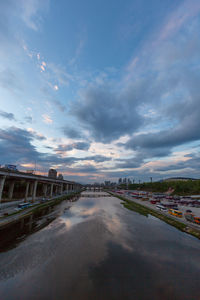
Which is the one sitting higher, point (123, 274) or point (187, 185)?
point (187, 185)

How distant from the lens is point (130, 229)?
1497 inches

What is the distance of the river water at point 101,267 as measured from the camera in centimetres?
1562

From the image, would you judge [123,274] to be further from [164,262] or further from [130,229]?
[130,229]

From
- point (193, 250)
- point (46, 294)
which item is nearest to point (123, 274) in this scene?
point (46, 294)

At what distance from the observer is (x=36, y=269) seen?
782 inches

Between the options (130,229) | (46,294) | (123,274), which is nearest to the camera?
(46,294)

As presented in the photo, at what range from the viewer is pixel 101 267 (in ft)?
67.2

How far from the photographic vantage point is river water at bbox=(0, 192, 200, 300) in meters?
15.6

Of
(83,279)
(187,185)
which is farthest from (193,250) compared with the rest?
(187,185)

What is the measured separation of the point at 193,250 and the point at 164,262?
9.42m

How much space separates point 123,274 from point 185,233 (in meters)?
26.7

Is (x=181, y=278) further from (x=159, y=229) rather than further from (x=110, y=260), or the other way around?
(x=159, y=229)

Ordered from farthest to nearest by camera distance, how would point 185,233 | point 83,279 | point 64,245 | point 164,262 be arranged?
point 185,233
point 64,245
point 164,262
point 83,279

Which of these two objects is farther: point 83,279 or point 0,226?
point 0,226
